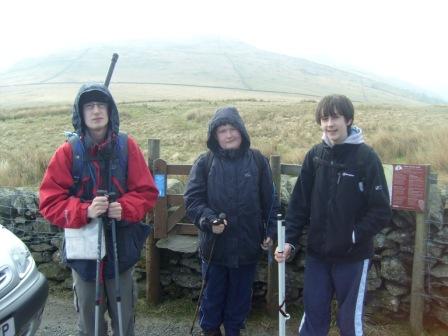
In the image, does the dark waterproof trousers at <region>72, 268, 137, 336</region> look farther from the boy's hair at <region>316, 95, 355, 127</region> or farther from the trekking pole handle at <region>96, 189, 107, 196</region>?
the boy's hair at <region>316, 95, 355, 127</region>

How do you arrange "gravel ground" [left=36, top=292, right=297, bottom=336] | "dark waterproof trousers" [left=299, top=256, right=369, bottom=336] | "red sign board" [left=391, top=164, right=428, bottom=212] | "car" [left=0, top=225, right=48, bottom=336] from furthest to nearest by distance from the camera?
"gravel ground" [left=36, top=292, right=297, bottom=336] → "red sign board" [left=391, top=164, right=428, bottom=212] → "dark waterproof trousers" [left=299, top=256, right=369, bottom=336] → "car" [left=0, top=225, right=48, bottom=336]

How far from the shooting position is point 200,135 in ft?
51.7

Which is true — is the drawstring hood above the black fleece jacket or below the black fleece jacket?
above

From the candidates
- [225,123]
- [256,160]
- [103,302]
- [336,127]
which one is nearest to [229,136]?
[225,123]

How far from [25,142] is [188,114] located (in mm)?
7154

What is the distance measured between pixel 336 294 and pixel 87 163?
7.21 feet

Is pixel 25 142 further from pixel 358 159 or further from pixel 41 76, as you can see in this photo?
pixel 41 76

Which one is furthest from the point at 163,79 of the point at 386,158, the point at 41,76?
the point at 386,158

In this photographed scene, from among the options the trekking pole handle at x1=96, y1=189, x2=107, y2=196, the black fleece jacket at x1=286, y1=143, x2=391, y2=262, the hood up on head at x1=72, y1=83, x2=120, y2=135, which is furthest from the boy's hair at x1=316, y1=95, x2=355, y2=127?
the trekking pole handle at x1=96, y1=189, x2=107, y2=196

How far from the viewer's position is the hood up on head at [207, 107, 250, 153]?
4.02 metres

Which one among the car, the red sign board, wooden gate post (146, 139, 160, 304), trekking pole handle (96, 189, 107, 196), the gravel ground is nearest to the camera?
the car

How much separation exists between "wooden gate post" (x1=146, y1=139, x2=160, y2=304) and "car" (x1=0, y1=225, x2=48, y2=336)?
1.69 metres

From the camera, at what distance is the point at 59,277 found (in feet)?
19.1

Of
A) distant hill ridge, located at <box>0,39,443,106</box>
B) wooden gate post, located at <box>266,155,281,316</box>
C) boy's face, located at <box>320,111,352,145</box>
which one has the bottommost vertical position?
wooden gate post, located at <box>266,155,281,316</box>
